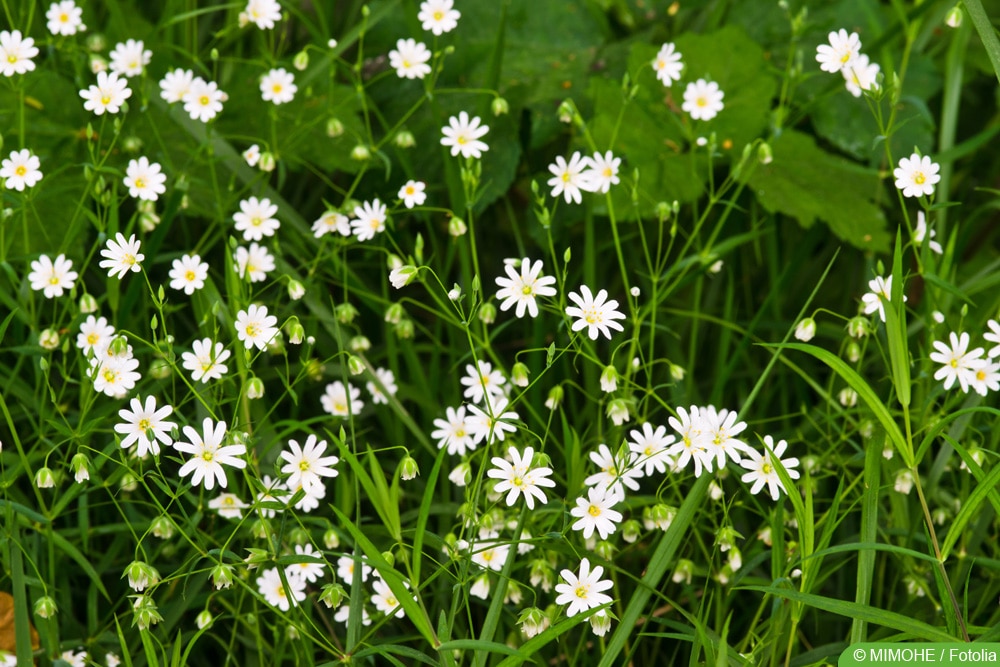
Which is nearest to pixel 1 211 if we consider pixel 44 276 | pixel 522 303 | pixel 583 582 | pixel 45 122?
pixel 44 276

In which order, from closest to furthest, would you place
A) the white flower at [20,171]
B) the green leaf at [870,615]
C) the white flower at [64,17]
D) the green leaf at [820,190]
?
the green leaf at [870,615]
the white flower at [20,171]
the white flower at [64,17]
the green leaf at [820,190]

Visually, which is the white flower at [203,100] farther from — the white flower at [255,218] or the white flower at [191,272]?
the white flower at [191,272]

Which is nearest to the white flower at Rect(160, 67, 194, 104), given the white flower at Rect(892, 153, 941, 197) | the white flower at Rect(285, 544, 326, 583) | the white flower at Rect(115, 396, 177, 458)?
the white flower at Rect(115, 396, 177, 458)

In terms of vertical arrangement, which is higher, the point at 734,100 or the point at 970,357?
the point at 734,100

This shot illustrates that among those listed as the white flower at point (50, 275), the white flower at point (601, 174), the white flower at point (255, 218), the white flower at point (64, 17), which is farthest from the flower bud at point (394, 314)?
the white flower at point (64, 17)

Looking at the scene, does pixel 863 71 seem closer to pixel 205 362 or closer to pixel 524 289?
pixel 524 289

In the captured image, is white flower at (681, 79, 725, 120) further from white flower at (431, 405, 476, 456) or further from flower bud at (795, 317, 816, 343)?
white flower at (431, 405, 476, 456)

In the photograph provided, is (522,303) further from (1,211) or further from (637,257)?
(1,211)
